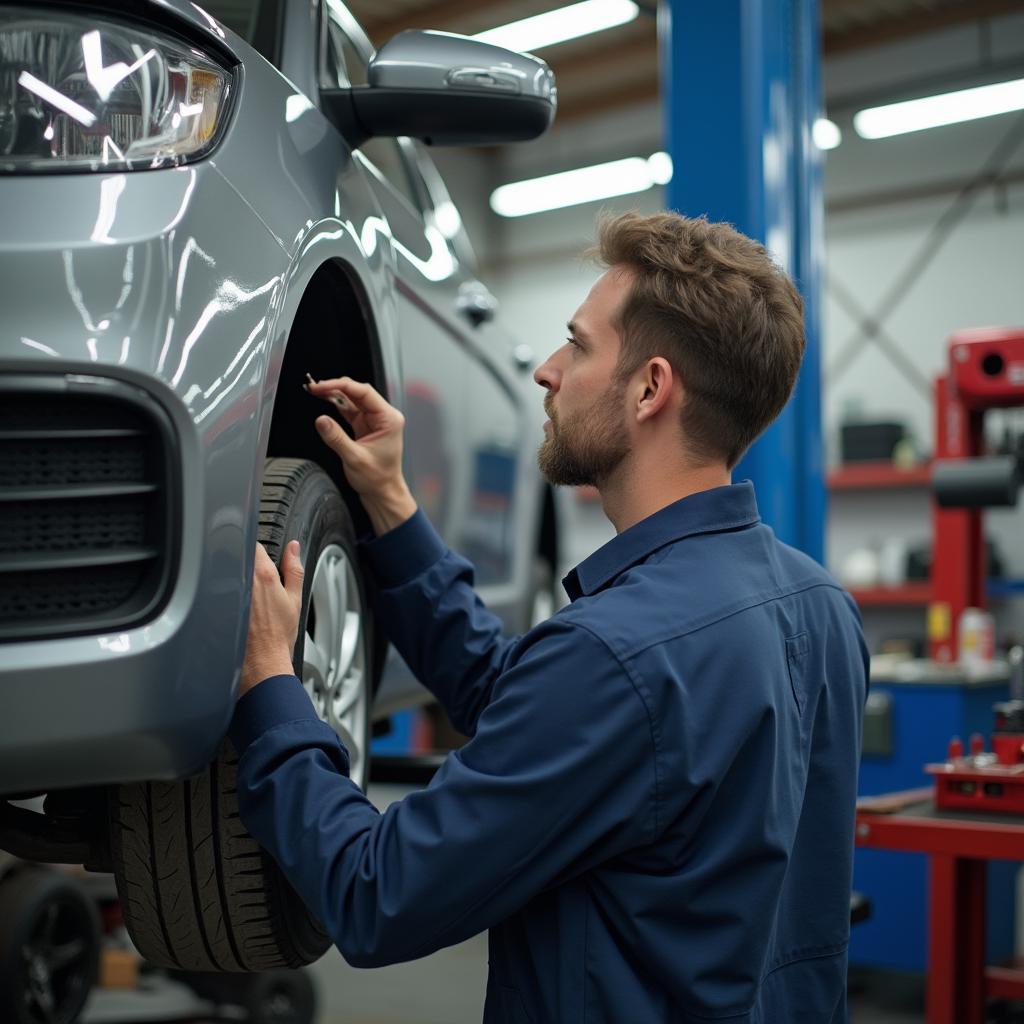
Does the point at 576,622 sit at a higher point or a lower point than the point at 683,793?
higher

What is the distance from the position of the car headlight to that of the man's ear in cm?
55

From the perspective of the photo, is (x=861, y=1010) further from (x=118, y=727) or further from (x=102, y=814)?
(x=118, y=727)

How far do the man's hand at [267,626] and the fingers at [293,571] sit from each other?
0.08ft

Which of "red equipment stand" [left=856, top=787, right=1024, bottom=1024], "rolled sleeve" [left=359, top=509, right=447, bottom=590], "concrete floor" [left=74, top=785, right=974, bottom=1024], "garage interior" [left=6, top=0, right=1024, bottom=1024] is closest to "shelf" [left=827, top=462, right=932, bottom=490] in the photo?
→ "garage interior" [left=6, top=0, right=1024, bottom=1024]

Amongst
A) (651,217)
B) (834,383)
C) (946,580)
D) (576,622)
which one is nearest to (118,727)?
(576,622)

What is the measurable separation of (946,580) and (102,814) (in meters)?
3.32

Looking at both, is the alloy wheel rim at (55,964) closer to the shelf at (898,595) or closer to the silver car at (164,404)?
the silver car at (164,404)

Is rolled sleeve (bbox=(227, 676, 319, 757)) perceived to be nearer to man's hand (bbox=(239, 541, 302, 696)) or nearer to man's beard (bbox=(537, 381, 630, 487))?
man's hand (bbox=(239, 541, 302, 696))

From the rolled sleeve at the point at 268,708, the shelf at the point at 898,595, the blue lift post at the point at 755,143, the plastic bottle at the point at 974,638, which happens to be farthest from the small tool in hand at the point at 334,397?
the shelf at the point at 898,595

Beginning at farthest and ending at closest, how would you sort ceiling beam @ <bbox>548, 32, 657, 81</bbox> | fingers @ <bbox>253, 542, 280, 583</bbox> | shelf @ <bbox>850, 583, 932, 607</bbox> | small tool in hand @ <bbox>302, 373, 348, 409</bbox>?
ceiling beam @ <bbox>548, 32, 657, 81</bbox>
shelf @ <bbox>850, 583, 932, 607</bbox>
small tool in hand @ <bbox>302, 373, 348, 409</bbox>
fingers @ <bbox>253, 542, 280, 583</bbox>

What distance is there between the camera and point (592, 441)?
58.9 inches

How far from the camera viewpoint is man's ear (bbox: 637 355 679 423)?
56.7 inches

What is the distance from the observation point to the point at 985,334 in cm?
350

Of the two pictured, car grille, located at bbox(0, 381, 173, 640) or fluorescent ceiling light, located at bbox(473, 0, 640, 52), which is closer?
car grille, located at bbox(0, 381, 173, 640)
